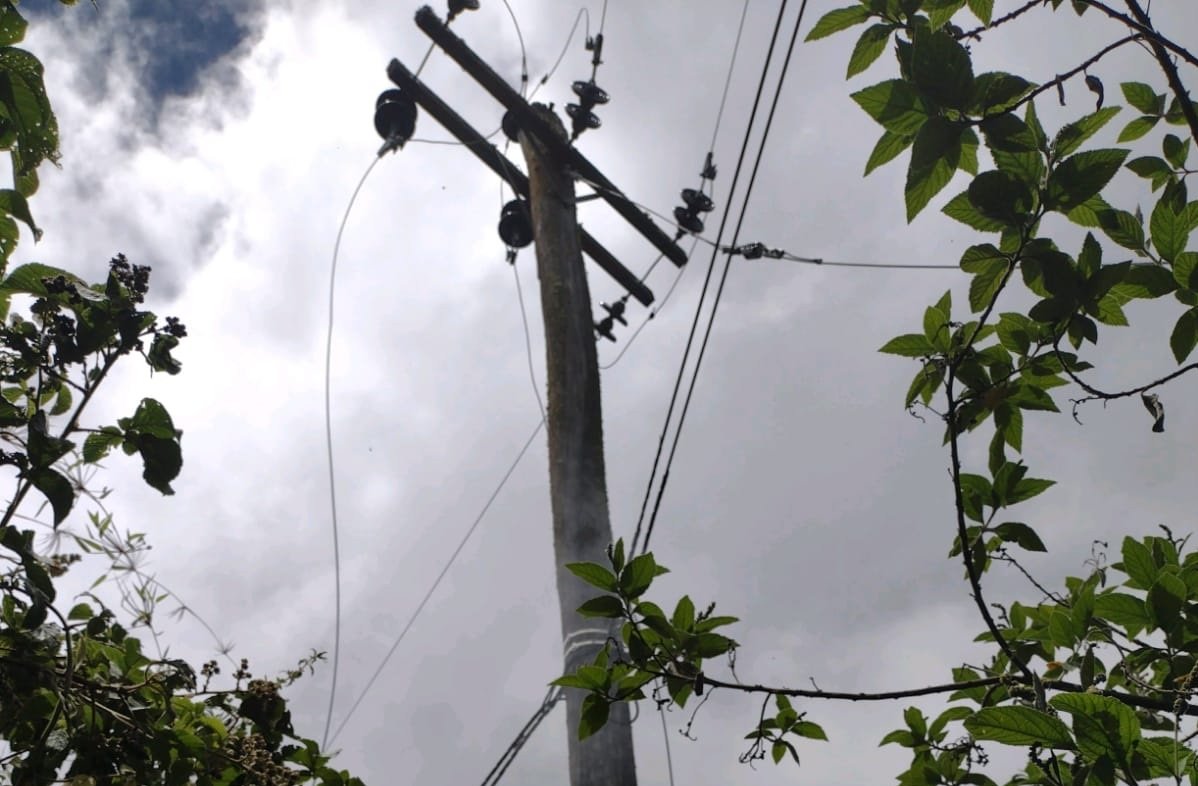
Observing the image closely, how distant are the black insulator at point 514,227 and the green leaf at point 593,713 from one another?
4.86m

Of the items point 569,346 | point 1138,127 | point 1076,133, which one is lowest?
point 1076,133

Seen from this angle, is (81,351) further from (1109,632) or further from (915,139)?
(1109,632)

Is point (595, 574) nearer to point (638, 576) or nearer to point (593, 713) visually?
point (638, 576)

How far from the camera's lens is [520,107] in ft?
17.8

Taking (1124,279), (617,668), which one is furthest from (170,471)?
(1124,279)

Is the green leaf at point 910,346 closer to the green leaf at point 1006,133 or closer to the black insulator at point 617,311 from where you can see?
the green leaf at point 1006,133

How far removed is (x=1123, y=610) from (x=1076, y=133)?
79cm

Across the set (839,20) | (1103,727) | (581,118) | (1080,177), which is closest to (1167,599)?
(1103,727)

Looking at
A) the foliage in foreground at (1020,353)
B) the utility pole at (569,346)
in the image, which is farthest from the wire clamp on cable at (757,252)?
the foliage in foreground at (1020,353)

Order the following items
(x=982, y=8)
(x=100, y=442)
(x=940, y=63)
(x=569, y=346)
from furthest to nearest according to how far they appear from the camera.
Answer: (x=569, y=346)
(x=100, y=442)
(x=982, y=8)
(x=940, y=63)

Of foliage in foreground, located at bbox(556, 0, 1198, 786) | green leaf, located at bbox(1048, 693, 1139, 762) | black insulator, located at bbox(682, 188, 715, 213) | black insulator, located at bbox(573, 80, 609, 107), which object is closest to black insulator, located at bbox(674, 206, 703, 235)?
black insulator, located at bbox(682, 188, 715, 213)

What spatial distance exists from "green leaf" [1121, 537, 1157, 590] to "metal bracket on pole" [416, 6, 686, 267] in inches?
163

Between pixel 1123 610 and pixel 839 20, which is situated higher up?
pixel 839 20

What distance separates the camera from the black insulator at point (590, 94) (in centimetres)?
622
